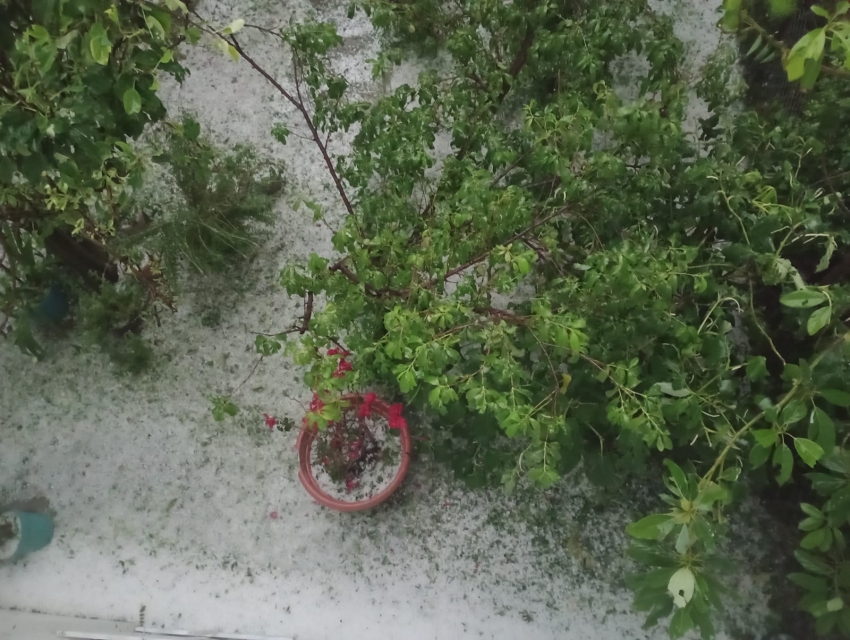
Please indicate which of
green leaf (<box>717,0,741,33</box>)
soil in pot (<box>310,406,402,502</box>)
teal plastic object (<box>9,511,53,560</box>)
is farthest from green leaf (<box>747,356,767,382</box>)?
teal plastic object (<box>9,511,53,560</box>)

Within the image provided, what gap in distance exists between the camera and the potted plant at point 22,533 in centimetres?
146

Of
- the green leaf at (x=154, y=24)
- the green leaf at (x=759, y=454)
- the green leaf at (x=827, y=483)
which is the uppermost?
the green leaf at (x=154, y=24)

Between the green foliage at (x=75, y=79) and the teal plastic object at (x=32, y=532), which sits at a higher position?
the green foliage at (x=75, y=79)

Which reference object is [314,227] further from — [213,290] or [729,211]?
[729,211]

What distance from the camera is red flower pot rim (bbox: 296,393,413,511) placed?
4.77ft

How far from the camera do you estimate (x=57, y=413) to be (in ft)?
5.47

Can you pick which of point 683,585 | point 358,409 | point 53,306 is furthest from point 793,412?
point 53,306

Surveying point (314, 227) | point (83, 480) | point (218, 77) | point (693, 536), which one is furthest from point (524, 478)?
point (218, 77)

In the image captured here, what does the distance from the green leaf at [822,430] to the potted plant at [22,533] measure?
161 cm

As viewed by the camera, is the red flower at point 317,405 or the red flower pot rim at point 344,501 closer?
the red flower at point 317,405

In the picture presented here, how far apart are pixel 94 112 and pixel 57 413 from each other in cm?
114

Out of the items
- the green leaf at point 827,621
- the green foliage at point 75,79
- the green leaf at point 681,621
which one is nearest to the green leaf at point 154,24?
the green foliage at point 75,79

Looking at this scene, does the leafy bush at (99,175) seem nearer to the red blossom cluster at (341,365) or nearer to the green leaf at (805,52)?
the red blossom cluster at (341,365)

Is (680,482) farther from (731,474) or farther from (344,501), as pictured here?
(344,501)
